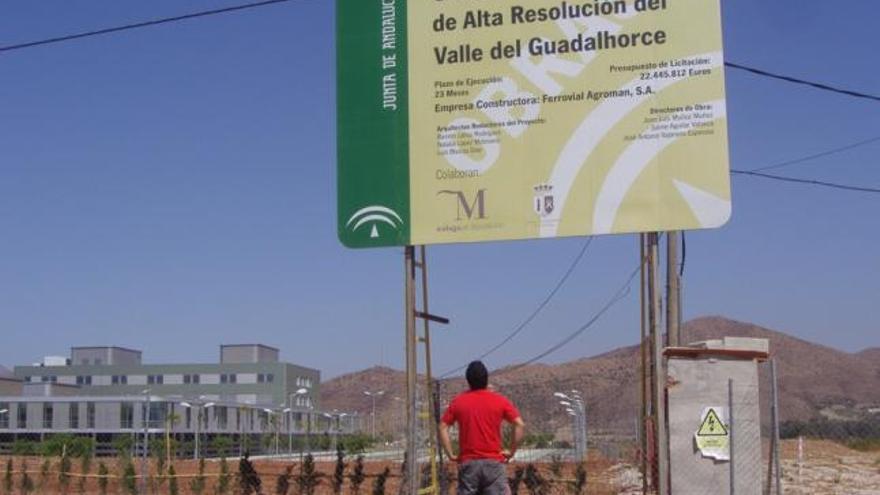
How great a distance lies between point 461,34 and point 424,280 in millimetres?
2761

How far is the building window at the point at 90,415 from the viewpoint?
213 feet

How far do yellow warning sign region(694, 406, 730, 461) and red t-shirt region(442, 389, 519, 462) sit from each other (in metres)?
2.85

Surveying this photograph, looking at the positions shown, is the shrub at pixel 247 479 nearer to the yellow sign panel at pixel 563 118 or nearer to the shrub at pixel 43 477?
the shrub at pixel 43 477

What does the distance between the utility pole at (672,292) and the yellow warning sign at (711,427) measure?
14.7 feet

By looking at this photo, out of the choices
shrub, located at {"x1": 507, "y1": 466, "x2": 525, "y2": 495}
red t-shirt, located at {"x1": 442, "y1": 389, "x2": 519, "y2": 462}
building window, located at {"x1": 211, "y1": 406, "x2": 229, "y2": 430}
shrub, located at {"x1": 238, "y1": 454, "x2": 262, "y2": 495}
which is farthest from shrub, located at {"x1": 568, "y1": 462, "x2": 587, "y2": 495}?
building window, located at {"x1": 211, "y1": 406, "x2": 229, "y2": 430}

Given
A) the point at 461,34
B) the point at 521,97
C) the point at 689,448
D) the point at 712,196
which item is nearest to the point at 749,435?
the point at 689,448

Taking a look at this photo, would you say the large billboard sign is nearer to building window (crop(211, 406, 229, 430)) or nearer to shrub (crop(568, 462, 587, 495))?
shrub (crop(568, 462, 587, 495))

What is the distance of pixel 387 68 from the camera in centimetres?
1212

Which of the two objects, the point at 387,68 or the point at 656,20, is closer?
the point at 656,20

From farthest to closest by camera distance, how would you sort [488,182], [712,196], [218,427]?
[218,427] → [488,182] → [712,196]

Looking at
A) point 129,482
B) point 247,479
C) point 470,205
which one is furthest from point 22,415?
point 470,205

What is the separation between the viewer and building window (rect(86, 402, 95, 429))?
213ft

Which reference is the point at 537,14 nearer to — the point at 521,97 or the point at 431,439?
the point at 521,97

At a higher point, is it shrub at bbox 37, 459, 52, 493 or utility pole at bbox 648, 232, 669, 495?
utility pole at bbox 648, 232, 669, 495
